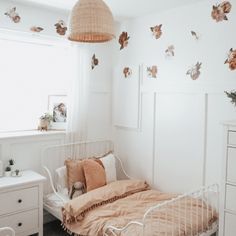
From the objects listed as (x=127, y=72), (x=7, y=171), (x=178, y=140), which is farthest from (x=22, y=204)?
(x=127, y=72)

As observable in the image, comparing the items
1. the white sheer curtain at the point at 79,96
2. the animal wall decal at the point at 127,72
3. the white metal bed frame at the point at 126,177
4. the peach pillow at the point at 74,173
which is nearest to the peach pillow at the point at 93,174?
the peach pillow at the point at 74,173

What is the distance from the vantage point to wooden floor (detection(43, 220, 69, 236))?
2982 millimetres

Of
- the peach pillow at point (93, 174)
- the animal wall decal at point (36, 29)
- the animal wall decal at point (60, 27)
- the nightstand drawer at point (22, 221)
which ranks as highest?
the animal wall decal at point (60, 27)

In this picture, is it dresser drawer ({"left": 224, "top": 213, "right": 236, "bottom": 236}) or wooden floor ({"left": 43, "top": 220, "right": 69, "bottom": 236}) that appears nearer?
dresser drawer ({"left": 224, "top": 213, "right": 236, "bottom": 236})

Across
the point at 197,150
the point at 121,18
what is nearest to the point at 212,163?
the point at 197,150

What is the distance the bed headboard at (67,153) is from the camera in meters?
Result: 3.08

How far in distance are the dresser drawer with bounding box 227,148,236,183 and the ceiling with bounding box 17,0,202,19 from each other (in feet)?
4.69

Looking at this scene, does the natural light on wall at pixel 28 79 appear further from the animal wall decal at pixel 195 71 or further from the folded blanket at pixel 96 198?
the animal wall decal at pixel 195 71

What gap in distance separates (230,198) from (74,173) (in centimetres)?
144

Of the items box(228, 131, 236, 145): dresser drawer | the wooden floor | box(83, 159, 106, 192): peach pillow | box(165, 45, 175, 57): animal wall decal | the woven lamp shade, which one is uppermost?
box(165, 45, 175, 57): animal wall decal

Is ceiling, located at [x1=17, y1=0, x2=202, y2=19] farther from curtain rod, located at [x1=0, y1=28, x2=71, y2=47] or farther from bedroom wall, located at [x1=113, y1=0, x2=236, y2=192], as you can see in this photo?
curtain rod, located at [x1=0, y1=28, x2=71, y2=47]

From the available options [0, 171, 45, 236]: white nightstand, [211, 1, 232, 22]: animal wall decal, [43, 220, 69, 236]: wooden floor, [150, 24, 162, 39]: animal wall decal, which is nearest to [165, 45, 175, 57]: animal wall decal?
[150, 24, 162, 39]: animal wall decal

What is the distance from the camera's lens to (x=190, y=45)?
277 cm

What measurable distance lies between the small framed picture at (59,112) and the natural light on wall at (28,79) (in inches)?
4.3
